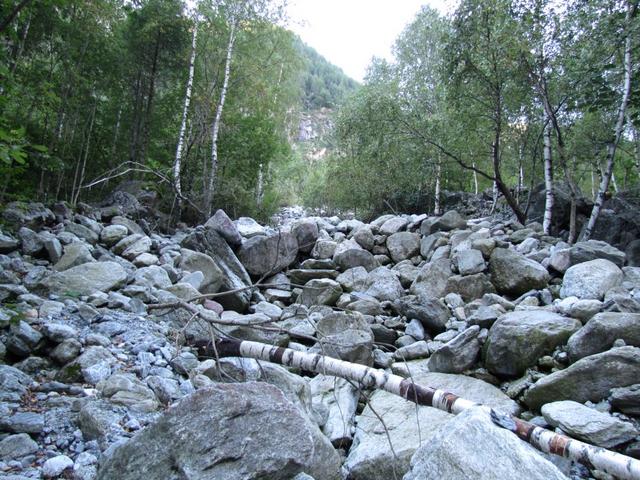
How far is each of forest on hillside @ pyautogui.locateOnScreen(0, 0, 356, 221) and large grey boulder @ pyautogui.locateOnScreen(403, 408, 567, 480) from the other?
7.66 metres

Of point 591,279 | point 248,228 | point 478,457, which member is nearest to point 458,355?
point 591,279

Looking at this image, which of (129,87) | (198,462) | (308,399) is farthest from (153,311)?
(129,87)

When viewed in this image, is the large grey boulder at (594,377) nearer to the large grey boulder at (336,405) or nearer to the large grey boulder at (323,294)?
the large grey boulder at (336,405)

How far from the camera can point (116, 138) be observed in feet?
39.5

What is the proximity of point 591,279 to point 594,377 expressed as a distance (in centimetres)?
261

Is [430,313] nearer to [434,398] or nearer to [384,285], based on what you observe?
[384,285]

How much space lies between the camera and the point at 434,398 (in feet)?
10.2

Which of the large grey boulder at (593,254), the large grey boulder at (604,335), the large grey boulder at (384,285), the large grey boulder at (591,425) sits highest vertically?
the large grey boulder at (593,254)

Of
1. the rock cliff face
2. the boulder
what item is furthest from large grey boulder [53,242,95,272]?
the boulder

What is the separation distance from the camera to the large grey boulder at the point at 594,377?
396 centimetres

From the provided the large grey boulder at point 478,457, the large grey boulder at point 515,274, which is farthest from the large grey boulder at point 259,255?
the large grey boulder at point 478,457

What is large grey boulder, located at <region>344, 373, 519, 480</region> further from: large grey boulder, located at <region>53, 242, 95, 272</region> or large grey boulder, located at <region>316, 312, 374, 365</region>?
large grey boulder, located at <region>53, 242, 95, 272</region>

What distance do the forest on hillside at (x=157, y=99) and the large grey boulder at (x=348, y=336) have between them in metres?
4.48

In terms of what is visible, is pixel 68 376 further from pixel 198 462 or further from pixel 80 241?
pixel 80 241
